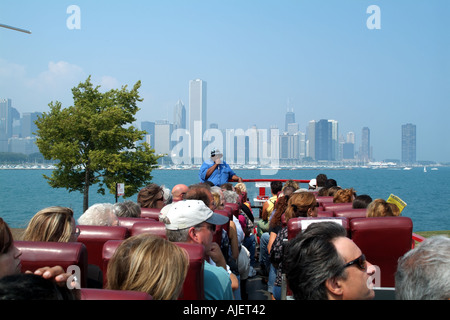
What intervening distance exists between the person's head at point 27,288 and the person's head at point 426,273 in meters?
1.33

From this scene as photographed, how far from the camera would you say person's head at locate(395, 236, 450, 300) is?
174 centimetres

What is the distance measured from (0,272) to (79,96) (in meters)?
32.3

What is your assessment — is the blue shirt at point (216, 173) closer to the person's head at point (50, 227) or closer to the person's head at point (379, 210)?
the person's head at point (379, 210)

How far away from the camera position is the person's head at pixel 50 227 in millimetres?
3084

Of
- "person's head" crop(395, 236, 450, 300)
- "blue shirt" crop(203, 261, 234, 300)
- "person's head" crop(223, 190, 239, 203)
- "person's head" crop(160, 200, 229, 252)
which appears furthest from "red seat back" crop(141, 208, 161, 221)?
"person's head" crop(395, 236, 450, 300)

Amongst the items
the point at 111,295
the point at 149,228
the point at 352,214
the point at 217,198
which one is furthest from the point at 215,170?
the point at 111,295

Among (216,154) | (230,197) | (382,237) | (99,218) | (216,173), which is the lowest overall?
(382,237)

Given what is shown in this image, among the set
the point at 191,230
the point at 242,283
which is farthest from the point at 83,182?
the point at 191,230

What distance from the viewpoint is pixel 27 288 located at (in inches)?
49.3

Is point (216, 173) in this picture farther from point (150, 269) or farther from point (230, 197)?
point (150, 269)

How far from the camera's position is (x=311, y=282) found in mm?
2076

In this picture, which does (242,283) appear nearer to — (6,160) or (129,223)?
(129,223)

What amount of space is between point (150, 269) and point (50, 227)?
1398 mm

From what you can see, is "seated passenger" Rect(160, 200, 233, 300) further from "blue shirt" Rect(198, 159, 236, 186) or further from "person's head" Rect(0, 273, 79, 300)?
"blue shirt" Rect(198, 159, 236, 186)
